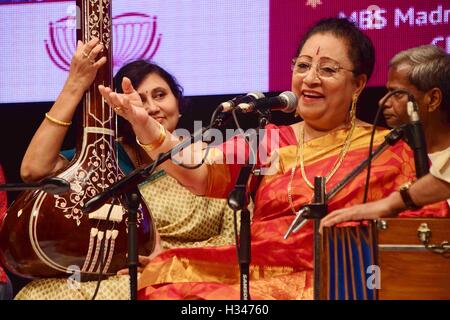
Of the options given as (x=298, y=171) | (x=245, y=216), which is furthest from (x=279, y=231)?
(x=245, y=216)

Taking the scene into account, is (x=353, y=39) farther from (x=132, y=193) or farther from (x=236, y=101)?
(x=132, y=193)

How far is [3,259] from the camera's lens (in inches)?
133

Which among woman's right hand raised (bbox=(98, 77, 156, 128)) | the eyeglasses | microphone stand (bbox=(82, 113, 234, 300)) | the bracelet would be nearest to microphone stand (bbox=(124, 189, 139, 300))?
microphone stand (bbox=(82, 113, 234, 300))

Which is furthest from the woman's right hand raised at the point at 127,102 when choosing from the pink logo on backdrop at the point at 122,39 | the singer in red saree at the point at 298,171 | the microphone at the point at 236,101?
the pink logo on backdrop at the point at 122,39

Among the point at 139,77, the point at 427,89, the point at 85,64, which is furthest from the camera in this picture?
the point at 139,77

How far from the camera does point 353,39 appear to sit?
315 cm

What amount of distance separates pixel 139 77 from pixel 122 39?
1.30 ft

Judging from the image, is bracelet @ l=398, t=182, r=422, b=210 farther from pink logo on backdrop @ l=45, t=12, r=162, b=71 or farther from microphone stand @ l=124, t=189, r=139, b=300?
pink logo on backdrop @ l=45, t=12, r=162, b=71

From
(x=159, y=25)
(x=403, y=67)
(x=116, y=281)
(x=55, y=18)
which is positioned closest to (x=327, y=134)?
(x=403, y=67)

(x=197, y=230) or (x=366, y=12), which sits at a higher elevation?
(x=366, y=12)

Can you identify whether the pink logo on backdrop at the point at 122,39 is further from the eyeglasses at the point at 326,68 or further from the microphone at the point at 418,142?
the microphone at the point at 418,142

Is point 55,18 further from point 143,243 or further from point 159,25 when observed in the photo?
point 143,243

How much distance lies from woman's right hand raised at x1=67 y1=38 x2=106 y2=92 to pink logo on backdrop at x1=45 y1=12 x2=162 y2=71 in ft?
1.95

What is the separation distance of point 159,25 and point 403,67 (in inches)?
52.9
